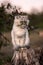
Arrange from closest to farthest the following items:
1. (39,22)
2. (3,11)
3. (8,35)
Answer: (3,11), (8,35), (39,22)

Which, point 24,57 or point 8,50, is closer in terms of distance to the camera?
point 24,57

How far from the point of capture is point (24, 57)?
6.48m

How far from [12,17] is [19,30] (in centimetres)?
30

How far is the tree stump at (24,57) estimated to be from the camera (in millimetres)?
6418

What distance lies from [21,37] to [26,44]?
0.15 m

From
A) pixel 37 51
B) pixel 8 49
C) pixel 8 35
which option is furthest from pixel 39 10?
pixel 37 51

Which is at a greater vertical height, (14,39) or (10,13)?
(10,13)

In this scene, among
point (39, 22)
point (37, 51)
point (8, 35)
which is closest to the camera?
point (37, 51)

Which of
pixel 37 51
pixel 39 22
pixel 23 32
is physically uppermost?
pixel 23 32

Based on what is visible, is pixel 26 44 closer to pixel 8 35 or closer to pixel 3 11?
pixel 3 11

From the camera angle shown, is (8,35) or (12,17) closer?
(12,17)

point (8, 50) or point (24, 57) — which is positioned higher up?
point (24, 57)

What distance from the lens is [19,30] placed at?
6.27 metres

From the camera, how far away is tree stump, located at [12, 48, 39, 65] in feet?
21.1
